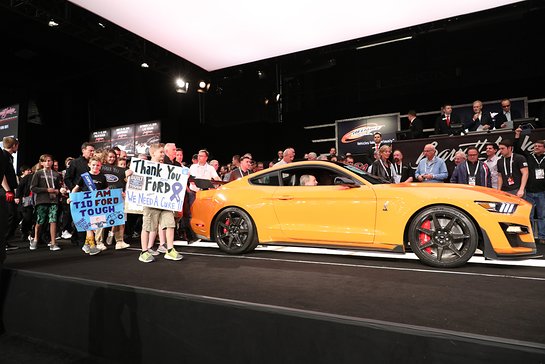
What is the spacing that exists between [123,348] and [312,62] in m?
10.9

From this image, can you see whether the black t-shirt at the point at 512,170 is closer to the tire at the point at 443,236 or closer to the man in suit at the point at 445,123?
the man in suit at the point at 445,123

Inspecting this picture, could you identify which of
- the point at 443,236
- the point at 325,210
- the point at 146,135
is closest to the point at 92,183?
the point at 325,210

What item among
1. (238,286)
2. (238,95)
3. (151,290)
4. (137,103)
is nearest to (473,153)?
(238,286)

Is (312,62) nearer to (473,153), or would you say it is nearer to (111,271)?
(473,153)

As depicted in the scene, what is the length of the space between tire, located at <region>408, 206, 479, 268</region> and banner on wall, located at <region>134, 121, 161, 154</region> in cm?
1080

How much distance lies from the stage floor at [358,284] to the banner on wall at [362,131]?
8.37 meters

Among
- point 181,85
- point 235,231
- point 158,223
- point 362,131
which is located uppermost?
point 181,85

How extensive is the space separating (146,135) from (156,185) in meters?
9.47

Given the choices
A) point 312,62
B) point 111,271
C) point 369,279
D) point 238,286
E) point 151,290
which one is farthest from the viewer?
point 312,62

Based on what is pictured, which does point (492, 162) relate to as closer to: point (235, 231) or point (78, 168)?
point (235, 231)

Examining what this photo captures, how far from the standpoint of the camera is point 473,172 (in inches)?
213

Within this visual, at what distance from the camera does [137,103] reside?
1281cm

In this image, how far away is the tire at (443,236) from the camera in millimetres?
3207

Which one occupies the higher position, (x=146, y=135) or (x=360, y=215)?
(x=146, y=135)
